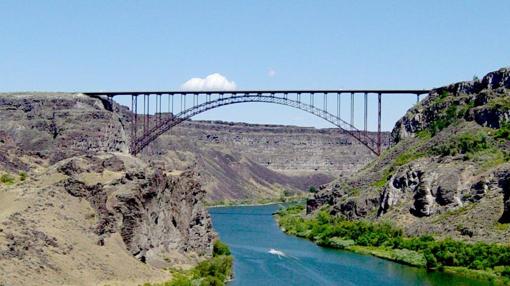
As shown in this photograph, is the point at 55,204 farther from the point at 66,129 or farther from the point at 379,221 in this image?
the point at 66,129

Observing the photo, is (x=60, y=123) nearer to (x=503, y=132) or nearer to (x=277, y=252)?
(x=277, y=252)

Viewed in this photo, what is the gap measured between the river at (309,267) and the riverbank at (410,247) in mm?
1306

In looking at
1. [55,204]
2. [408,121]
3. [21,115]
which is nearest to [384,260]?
[55,204]

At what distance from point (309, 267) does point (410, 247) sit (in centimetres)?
1210

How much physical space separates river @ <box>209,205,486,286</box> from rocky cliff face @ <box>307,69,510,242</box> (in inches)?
350

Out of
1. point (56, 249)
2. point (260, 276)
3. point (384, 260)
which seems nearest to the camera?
point (56, 249)

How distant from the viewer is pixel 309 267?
2625 inches

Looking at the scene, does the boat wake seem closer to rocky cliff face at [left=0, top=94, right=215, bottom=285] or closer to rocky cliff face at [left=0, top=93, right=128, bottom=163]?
rocky cliff face at [left=0, top=94, right=215, bottom=285]

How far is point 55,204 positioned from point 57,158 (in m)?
25.4

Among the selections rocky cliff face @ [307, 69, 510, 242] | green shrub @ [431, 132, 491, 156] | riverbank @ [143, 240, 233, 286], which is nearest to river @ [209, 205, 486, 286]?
riverbank @ [143, 240, 233, 286]

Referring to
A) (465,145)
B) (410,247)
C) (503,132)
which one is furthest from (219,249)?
(503,132)

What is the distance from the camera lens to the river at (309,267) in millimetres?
59688

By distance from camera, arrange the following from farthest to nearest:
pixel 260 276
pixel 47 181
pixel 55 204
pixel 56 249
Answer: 1. pixel 260 276
2. pixel 47 181
3. pixel 55 204
4. pixel 56 249

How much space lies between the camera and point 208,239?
62.1 meters
